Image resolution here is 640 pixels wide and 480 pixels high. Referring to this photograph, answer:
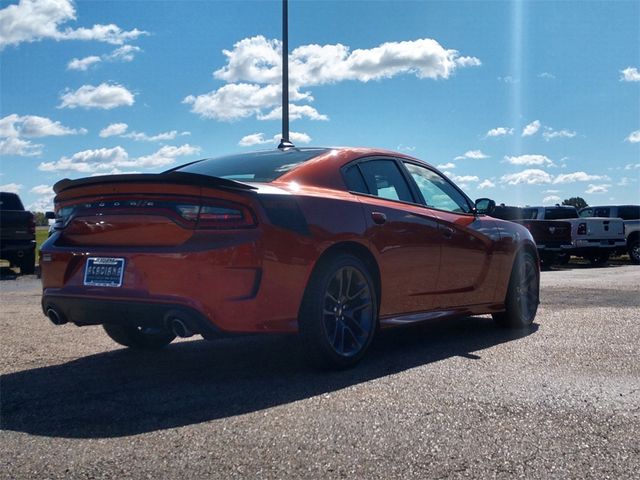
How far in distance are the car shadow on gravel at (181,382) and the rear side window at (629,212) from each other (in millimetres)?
18708

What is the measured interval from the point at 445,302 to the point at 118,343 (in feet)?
8.54

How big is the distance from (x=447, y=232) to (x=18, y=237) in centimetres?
1276

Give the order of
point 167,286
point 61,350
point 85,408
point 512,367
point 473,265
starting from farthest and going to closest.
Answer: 1. point 473,265
2. point 61,350
3. point 512,367
4. point 167,286
5. point 85,408

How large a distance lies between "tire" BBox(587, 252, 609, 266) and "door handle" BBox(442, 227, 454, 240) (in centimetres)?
1649

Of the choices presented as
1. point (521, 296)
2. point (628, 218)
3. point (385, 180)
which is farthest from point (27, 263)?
point (628, 218)

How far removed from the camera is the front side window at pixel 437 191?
6082 millimetres

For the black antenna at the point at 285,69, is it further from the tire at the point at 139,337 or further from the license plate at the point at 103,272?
the license plate at the point at 103,272

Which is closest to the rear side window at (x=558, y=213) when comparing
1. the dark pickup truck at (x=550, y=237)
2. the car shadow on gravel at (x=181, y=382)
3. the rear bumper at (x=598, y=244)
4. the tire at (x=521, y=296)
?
the rear bumper at (x=598, y=244)

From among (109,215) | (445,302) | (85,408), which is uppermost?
(109,215)

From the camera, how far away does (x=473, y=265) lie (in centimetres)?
629

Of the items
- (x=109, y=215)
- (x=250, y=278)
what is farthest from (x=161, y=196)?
(x=250, y=278)

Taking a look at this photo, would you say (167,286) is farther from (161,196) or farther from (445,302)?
(445,302)

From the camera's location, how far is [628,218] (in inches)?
922

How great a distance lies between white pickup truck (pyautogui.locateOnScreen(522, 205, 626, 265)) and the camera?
20.4m
